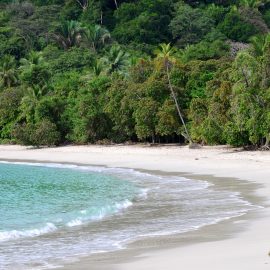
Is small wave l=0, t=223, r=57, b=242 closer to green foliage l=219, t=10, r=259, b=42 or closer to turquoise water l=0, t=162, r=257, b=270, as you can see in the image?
turquoise water l=0, t=162, r=257, b=270

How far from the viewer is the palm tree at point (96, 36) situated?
75.8 m

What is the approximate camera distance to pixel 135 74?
1854 inches

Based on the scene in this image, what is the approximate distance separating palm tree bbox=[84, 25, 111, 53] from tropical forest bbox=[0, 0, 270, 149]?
0.41ft

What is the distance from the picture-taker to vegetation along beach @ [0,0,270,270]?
1302cm

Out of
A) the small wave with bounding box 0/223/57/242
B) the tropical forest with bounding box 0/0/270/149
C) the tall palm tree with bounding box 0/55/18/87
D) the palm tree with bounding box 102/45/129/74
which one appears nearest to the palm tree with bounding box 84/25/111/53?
the tropical forest with bounding box 0/0/270/149

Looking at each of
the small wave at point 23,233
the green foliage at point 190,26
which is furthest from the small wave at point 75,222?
the green foliage at point 190,26

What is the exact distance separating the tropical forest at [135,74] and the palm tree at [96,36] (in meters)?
0.12

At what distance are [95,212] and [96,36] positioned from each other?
59.1 m

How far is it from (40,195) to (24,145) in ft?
92.1

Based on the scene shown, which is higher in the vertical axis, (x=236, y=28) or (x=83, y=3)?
(x=83, y=3)

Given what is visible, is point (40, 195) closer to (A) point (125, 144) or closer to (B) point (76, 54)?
(A) point (125, 144)

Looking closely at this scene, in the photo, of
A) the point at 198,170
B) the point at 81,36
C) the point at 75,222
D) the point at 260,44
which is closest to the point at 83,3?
the point at 81,36

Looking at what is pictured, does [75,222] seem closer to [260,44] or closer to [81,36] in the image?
[260,44]

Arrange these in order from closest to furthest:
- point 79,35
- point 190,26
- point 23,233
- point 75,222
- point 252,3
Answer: point 23,233, point 75,222, point 79,35, point 190,26, point 252,3
